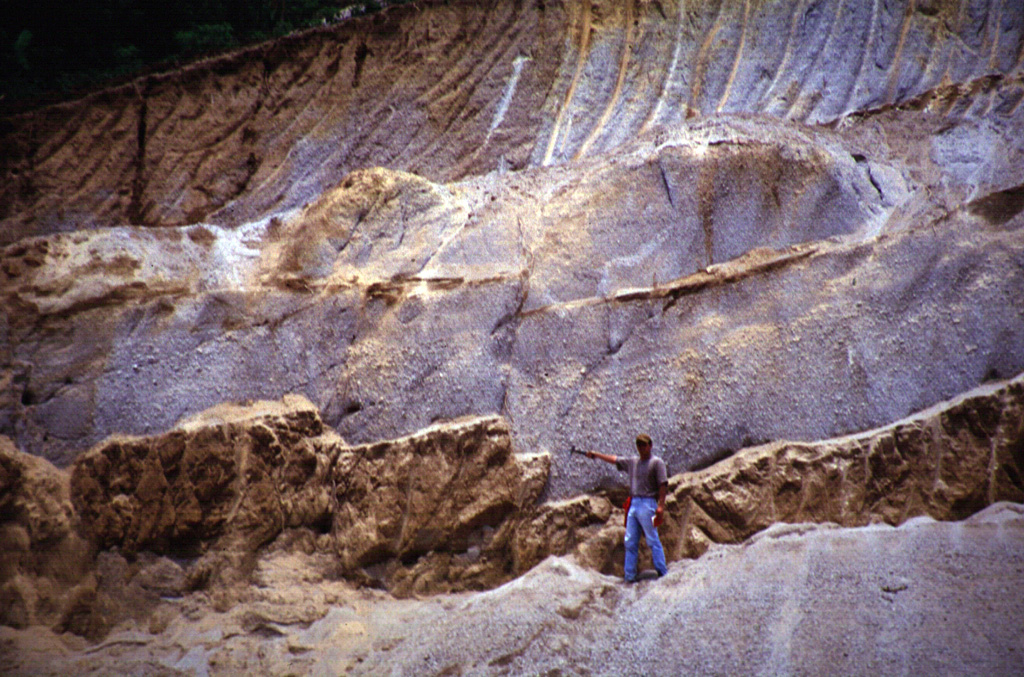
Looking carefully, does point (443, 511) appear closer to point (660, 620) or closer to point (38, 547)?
point (660, 620)

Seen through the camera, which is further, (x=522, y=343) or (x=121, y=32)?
(x=121, y=32)

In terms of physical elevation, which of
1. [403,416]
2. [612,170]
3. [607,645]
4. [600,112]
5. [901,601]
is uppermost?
[600,112]

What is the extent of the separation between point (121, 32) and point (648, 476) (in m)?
7.29

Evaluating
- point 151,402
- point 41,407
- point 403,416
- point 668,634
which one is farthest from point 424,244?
point 668,634

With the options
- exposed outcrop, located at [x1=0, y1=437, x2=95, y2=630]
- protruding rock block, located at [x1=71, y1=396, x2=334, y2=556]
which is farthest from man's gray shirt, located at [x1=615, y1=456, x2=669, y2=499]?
exposed outcrop, located at [x1=0, y1=437, x2=95, y2=630]

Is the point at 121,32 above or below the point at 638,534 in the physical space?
above

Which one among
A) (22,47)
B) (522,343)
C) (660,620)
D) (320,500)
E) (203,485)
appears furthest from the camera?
(22,47)

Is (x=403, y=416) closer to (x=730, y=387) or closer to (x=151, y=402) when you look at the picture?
(x=151, y=402)

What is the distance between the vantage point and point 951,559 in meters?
4.77

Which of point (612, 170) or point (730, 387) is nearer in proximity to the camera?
point (730, 387)

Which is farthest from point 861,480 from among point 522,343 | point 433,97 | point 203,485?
point 433,97

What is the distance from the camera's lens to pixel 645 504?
5.43 meters

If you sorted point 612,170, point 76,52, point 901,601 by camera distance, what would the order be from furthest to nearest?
point 76,52 < point 612,170 < point 901,601

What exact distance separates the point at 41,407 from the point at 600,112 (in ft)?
16.8
